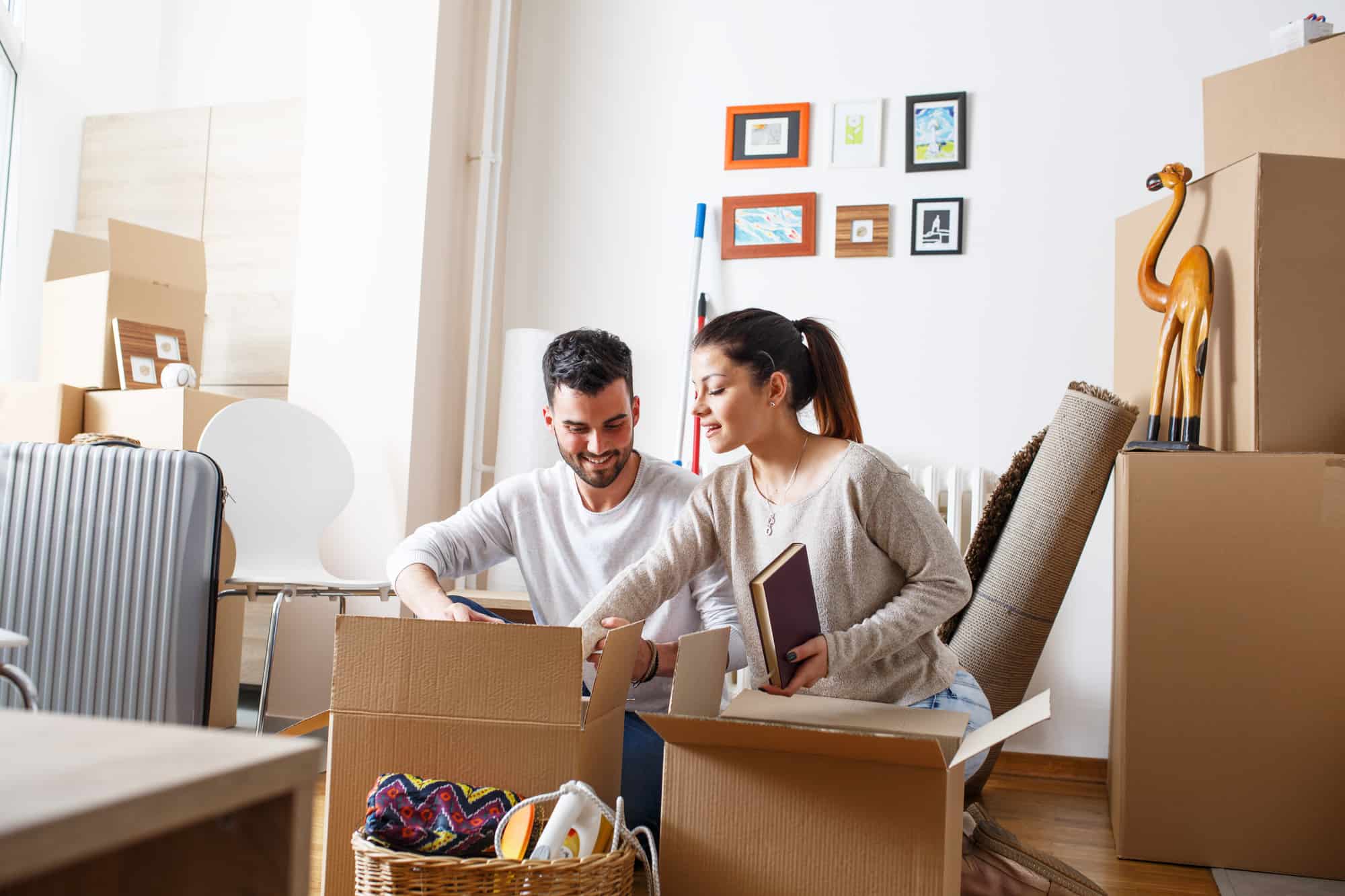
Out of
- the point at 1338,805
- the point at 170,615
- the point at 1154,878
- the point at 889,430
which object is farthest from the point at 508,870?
the point at 889,430

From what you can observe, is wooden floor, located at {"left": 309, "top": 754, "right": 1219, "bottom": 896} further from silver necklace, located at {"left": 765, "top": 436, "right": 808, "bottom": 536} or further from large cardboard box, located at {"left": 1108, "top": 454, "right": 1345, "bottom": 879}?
silver necklace, located at {"left": 765, "top": 436, "right": 808, "bottom": 536}

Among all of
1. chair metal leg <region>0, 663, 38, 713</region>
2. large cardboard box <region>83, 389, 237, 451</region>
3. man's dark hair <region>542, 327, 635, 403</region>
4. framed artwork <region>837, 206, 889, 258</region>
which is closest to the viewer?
chair metal leg <region>0, 663, 38, 713</region>

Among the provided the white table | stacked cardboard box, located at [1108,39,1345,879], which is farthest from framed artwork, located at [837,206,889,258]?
the white table

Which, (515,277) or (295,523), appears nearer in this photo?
(295,523)

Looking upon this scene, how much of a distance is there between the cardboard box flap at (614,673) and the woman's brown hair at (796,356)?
1.68 feet

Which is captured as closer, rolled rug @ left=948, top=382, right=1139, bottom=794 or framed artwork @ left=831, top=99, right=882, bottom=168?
rolled rug @ left=948, top=382, right=1139, bottom=794

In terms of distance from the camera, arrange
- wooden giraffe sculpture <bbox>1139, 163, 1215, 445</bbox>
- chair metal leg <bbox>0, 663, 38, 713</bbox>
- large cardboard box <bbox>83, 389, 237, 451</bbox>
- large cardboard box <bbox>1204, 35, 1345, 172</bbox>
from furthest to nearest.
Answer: large cardboard box <bbox>83, 389, 237, 451</bbox>, large cardboard box <bbox>1204, 35, 1345, 172</bbox>, wooden giraffe sculpture <bbox>1139, 163, 1215, 445</bbox>, chair metal leg <bbox>0, 663, 38, 713</bbox>

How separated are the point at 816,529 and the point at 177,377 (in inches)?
73.9

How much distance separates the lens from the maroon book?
4.13 ft

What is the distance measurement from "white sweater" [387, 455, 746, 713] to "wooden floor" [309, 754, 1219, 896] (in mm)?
502

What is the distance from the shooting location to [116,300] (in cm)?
279

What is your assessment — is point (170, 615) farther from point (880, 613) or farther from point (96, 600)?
point (880, 613)

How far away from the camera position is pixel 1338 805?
1.90m

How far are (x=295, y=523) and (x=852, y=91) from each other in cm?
188
